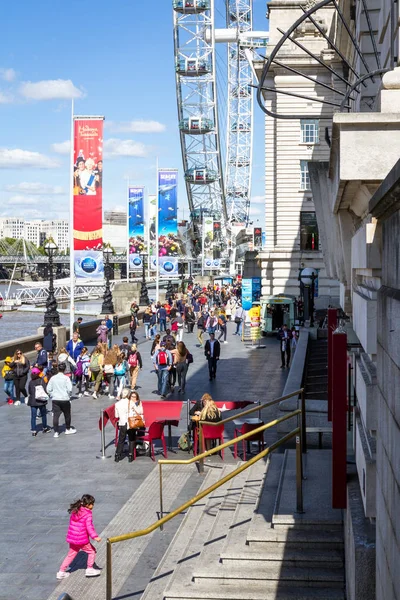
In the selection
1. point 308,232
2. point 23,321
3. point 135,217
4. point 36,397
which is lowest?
point 23,321

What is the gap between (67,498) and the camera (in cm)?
1298

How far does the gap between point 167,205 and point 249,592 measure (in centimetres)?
4394

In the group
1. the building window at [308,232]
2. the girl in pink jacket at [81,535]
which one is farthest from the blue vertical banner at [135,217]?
the girl in pink jacket at [81,535]

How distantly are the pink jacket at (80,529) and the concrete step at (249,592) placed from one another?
1.33 metres

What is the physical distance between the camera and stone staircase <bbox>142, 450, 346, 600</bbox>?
9.11 metres

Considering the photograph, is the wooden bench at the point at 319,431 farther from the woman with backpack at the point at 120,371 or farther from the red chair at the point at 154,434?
the woman with backpack at the point at 120,371

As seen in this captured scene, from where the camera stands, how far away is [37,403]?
696 inches

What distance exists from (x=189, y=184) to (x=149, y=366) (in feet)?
301

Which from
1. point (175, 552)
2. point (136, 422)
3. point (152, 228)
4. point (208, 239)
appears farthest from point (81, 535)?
point (208, 239)

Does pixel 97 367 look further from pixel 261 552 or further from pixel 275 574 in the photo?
pixel 275 574

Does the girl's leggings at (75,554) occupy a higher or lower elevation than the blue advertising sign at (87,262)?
lower

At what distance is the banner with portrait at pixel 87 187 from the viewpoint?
30.2m

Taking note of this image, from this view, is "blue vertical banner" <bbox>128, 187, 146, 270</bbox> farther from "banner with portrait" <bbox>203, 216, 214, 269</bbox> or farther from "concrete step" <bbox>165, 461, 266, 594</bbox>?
"concrete step" <bbox>165, 461, 266, 594</bbox>

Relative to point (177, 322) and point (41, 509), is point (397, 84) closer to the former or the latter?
point (41, 509)
